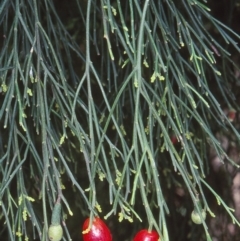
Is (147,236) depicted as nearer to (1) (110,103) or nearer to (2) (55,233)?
(2) (55,233)

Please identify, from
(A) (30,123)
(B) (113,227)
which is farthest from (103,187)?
(A) (30,123)

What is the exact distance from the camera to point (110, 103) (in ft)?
3.78

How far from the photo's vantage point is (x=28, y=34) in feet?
3.04

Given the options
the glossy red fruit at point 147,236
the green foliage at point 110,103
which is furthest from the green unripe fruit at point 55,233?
the glossy red fruit at point 147,236

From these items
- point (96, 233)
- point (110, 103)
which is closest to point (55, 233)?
point (96, 233)

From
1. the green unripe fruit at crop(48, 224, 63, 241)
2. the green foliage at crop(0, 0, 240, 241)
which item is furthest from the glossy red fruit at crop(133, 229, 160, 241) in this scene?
the green unripe fruit at crop(48, 224, 63, 241)

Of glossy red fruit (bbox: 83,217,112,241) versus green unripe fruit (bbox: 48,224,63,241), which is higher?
green unripe fruit (bbox: 48,224,63,241)

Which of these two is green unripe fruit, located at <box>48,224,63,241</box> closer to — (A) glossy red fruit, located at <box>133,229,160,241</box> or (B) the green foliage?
(B) the green foliage

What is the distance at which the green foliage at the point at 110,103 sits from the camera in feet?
2.73

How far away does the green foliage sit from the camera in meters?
0.83

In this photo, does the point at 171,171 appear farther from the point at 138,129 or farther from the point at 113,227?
the point at 138,129

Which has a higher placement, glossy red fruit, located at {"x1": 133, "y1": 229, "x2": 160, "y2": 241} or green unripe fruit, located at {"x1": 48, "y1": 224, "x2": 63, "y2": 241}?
green unripe fruit, located at {"x1": 48, "y1": 224, "x2": 63, "y2": 241}

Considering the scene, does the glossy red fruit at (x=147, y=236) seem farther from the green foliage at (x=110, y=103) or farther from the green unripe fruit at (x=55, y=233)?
the green unripe fruit at (x=55, y=233)

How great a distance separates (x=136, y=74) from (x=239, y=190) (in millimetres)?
743
